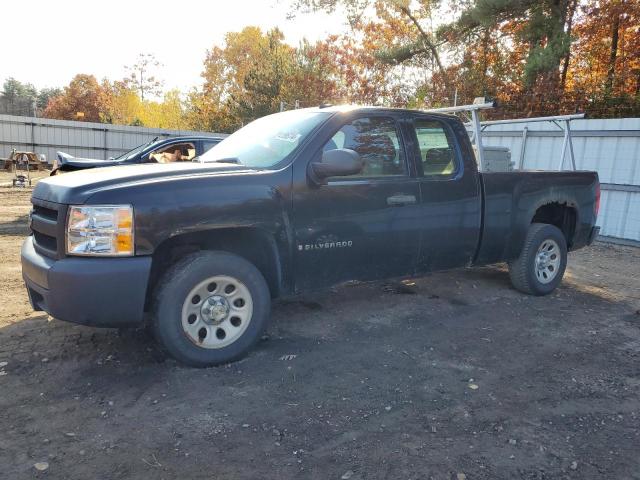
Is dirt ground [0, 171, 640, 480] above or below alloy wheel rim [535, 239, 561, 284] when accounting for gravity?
below

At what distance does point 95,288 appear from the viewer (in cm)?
312

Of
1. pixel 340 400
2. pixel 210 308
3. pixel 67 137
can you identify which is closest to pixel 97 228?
pixel 210 308

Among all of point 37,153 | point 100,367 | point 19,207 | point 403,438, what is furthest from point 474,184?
point 37,153

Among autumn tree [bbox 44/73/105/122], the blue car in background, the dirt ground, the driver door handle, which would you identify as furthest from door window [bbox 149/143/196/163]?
autumn tree [bbox 44/73/105/122]

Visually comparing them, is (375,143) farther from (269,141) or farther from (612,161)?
(612,161)

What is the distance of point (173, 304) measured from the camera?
11.1 ft

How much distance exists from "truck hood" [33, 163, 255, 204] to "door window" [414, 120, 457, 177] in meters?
1.73

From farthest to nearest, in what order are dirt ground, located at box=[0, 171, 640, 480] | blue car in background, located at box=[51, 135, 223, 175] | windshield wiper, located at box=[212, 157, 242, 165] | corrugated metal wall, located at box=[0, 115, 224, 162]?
corrugated metal wall, located at box=[0, 115, 224, 162], blue car in background, located at box=[51, 135, 223, 175], windshield wiper, located at box=[212, 157, 242, 165], dirt ground, located at box=[0, 171, 640, 480]

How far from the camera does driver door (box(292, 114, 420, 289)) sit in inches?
154

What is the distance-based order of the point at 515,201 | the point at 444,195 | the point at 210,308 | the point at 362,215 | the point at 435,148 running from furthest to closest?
1. the point at 515,201
2. the point at 435,148
3. the point at 444,195
4. the point at 362,215
5. the point at 210,308

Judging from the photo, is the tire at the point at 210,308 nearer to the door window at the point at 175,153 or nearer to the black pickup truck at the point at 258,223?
the black pickup truck at the point at 258,223

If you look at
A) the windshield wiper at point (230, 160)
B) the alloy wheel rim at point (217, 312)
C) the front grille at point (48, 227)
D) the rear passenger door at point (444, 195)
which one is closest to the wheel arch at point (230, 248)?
the alloy wheel rim at point (217, 312)

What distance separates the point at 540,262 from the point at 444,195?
1.91 m

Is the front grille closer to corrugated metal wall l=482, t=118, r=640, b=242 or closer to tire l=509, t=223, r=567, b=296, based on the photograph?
tire l=509, t=223, r=567, b=296
